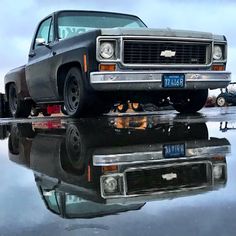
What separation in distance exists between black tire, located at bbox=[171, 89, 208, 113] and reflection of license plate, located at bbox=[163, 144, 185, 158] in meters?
3.65

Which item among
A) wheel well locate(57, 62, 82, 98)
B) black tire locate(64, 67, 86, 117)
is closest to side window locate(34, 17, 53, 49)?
wheel well locate(57, 62, 82, 98)

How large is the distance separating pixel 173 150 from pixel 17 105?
7035mm

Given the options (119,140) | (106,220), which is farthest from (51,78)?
(106,220)

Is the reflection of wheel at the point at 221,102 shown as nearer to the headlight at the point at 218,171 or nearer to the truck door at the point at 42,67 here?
the truck door at the point at 42,67

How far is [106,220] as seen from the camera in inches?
82.4

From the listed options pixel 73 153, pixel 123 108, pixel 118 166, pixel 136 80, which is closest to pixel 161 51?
pixel 136 80

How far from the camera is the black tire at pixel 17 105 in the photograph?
1025cm

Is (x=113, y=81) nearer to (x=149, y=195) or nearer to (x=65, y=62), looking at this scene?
(x=65, y=62)

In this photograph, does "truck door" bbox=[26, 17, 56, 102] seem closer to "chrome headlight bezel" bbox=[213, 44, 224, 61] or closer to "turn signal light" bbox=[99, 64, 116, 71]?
"turn signal light" bbox=[99, 64, 116, 71]

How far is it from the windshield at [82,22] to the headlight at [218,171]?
493 cm

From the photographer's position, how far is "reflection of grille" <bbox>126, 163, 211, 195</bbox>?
2633mm

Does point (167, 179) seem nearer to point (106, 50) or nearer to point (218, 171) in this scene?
point (218, 171)

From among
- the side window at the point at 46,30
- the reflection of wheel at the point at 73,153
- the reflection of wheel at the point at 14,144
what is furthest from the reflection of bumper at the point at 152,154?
the side window at the point at 46,30

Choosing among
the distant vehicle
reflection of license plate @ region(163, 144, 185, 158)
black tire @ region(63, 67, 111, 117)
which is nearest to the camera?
reflection of license plate @ region(163, 144, 185, 158)
